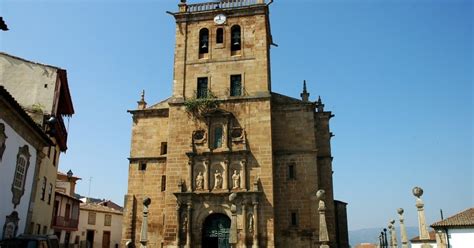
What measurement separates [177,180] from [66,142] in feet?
22.3

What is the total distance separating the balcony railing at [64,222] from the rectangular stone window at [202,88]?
53.2 ft

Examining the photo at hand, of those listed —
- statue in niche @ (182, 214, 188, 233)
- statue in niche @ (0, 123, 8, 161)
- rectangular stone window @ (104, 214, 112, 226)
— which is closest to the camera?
statue in niche @ (0, 123, 8, 161)

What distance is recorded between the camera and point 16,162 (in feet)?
50.6

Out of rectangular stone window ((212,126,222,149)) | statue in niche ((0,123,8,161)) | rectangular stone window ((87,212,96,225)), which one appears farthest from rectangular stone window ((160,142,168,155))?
rectangular stone window ((87,212,96,225))

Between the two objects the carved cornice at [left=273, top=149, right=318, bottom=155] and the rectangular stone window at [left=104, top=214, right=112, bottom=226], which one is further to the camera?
the rectangular stone window at [left=104, top=214, right=112, bottom=226]

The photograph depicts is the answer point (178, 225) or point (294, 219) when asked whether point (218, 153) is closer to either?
point (178, 225)

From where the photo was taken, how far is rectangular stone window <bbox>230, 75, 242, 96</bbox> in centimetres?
2486

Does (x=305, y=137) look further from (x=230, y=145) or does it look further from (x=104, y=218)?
(x=104, y=218)

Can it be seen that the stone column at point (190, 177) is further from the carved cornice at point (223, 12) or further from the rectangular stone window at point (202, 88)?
the carved cornice at point (223, 12)

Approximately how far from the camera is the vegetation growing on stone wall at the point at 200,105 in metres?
24.2

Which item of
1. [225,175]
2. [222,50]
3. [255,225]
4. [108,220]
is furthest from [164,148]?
[108,220]

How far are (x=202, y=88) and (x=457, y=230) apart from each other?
18077mm

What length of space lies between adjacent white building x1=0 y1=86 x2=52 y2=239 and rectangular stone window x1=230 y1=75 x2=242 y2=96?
10.9m

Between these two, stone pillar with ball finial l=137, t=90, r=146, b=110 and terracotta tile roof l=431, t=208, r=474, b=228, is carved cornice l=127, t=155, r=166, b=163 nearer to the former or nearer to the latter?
stone pillar with ball finial l=137, t=90, r=146, b=110
